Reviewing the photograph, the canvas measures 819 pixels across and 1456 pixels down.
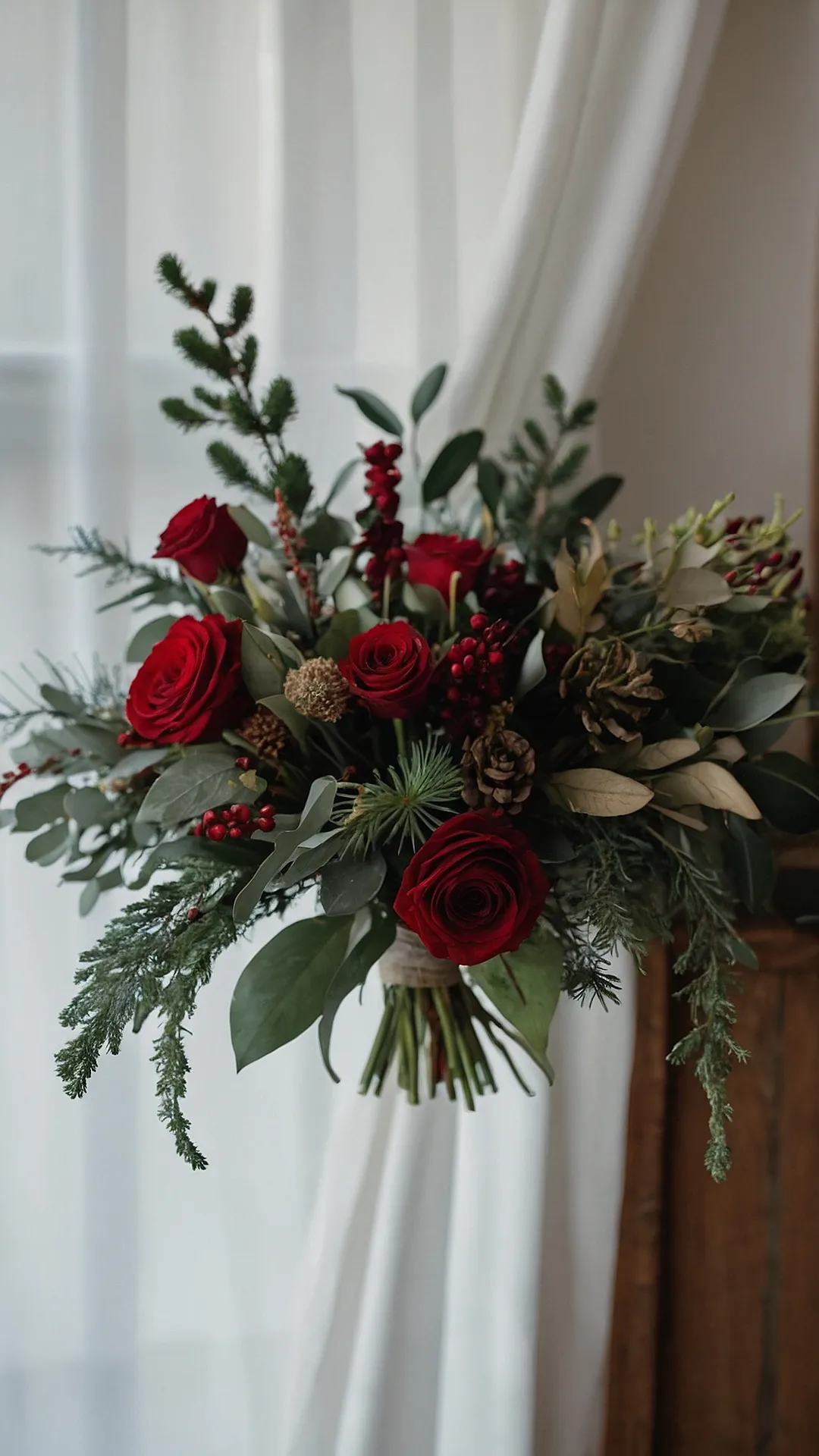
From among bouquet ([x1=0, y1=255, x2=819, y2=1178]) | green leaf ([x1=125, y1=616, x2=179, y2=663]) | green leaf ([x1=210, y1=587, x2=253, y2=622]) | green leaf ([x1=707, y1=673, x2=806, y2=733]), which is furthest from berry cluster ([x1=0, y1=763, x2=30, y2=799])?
green leaf ([x1=707, y1=673, x2=806, y2=733])

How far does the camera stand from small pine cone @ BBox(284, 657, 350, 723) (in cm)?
64

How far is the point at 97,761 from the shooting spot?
0.79 m

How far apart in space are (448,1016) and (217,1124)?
1.51ft

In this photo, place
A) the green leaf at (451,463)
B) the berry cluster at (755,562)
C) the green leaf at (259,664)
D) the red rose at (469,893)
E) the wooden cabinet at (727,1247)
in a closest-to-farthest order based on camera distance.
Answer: the red rose at (469,893), the green leaf at (259,664), the berry cluster at (755,562), the green leaf at (451,463), the wooden cabinet at (727,1247)

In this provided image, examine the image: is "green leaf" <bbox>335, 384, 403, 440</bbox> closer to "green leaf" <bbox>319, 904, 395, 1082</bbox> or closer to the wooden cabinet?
"green leaf" <bbox>319, 904, 395, 1082</bbox>

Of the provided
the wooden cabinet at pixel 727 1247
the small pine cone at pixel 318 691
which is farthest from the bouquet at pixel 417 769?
the wooden cabinet at pixel 727 1247

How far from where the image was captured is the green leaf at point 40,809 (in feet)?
2.65

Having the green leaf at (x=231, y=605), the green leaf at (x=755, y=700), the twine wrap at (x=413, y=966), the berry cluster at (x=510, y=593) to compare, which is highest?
the berry cluster at (x=510, y=593)

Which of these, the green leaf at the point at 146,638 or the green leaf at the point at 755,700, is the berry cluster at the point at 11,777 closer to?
the green leaf at the point at 146,638

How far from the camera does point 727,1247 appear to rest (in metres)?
1.02

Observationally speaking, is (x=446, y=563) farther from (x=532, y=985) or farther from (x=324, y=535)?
(x=532, y=985)

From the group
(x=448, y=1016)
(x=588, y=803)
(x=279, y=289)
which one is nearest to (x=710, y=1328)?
(x=448, y=1016)

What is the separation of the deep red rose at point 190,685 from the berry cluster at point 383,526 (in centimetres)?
14

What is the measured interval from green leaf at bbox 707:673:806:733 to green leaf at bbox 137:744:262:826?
0.35m
